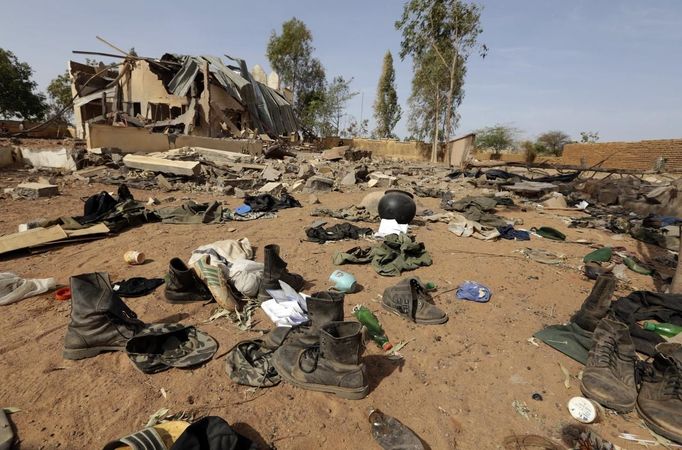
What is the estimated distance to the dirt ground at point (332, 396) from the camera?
69.4 inches

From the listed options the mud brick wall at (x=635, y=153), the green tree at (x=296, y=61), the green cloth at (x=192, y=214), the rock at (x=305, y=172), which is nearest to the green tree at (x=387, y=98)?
the green tree at (x=296, y=61)

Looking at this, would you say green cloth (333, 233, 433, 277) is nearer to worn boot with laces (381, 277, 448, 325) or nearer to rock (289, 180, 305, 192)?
worn boot with laces (381, 277, 448, 325)

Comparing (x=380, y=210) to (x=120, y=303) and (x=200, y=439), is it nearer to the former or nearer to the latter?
(x=120, y=303)

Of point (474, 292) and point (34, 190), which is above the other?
point (34, 190)

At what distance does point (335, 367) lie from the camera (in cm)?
201

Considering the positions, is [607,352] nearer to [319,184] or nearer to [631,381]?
[631,381]

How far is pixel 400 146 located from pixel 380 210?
22.7 metres

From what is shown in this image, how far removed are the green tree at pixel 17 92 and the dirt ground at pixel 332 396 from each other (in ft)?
92.7

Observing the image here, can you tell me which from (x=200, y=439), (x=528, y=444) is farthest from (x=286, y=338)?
(x=528, y=444)

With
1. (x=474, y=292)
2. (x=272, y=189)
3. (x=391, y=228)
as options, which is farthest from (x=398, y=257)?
(x=272, y=189)

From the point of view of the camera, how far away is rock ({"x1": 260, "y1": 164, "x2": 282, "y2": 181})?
9865mm

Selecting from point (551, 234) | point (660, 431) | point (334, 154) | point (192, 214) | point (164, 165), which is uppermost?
point (334, 154)

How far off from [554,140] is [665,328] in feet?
109

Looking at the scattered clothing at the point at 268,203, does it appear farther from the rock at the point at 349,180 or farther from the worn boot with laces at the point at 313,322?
the worn boot with laces at the point at 313,322
